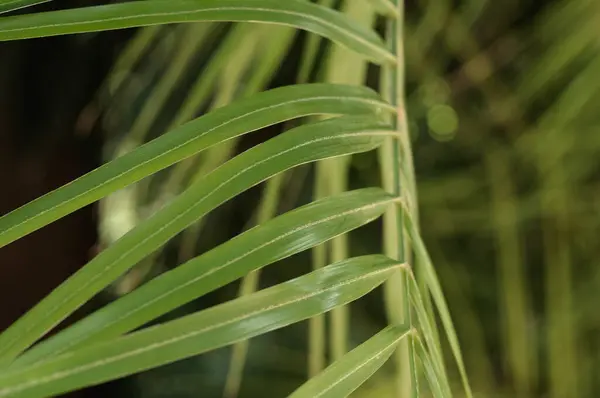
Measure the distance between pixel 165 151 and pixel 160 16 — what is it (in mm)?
54

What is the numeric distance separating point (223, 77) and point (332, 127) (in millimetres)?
301

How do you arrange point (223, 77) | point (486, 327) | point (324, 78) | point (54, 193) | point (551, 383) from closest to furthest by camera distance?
1. point (54, 193)
2. point (324, 78)
3. point (223, 77)
4. point (551, 383)
5. point (486, 327)

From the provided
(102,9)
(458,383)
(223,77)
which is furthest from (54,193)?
(458,383)

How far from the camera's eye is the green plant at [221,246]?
200 mm

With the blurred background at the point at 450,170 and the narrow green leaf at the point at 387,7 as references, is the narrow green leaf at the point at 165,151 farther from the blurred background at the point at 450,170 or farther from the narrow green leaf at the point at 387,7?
the blurred background at the point at 450,170

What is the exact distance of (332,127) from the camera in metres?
0.28

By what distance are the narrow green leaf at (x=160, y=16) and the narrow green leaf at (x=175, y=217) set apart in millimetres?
49

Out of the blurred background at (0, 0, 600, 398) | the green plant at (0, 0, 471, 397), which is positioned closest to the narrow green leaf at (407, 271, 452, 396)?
the green plant at (0, 0, 471, 397)

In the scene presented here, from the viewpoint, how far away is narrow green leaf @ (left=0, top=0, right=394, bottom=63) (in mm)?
237

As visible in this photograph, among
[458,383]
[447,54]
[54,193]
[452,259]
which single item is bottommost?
[458,383]

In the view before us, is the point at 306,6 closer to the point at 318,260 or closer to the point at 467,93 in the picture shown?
the point at 318,260

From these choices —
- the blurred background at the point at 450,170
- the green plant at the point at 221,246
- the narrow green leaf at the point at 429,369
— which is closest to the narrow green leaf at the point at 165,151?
the green plant at the point at 221,246

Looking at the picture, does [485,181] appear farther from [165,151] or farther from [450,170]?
[165,151]

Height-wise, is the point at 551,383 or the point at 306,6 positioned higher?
the point at 306,6
